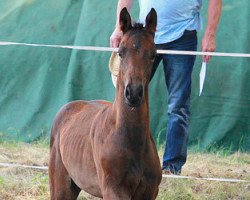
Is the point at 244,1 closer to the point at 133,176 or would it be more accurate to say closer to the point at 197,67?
the point at 197,67

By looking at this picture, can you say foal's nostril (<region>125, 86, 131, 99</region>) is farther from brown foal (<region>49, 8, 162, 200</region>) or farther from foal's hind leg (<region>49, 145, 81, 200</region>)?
foal's hind leg (<region>49, 145, 81, 200</region>)

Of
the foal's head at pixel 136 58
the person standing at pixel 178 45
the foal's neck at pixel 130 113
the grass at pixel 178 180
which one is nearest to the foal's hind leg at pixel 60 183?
the grass at pixel 178 180

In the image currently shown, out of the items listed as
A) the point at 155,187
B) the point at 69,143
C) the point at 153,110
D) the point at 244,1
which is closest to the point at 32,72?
the point at 153,110

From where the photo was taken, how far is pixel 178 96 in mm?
6668

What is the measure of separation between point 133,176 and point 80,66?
14.8ft

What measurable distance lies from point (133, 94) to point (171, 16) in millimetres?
2187

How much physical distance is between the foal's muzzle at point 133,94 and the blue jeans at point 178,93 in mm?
2051

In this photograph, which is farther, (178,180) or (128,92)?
(178,180)

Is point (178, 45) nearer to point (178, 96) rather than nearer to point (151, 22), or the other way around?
point (178, 96)

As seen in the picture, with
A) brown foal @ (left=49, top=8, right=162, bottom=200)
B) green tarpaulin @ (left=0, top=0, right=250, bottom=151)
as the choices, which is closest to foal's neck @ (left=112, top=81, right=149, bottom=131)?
brown foal @ (left=49, top=8, right=162, bottom=200)

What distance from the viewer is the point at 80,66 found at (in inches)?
358

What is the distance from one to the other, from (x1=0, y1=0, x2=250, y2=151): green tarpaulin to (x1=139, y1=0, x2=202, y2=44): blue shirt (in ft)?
7.12

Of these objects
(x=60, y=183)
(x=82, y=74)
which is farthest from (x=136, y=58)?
(x=82, y=74)

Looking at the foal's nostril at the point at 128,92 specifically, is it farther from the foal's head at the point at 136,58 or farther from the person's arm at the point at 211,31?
the person's arm at the point at 211,31
